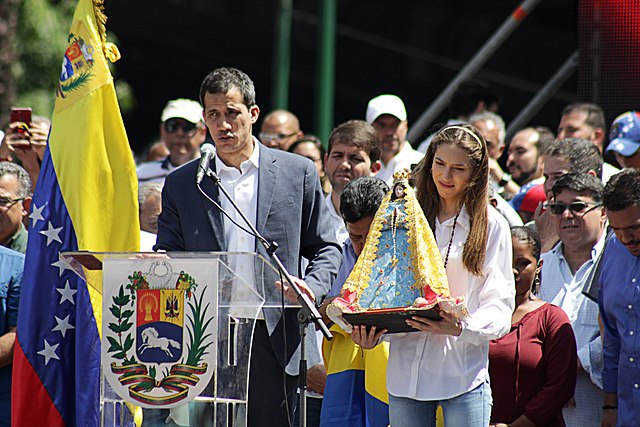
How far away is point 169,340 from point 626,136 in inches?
170

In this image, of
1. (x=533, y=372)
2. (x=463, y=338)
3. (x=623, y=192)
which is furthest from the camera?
(x=623, y=192)

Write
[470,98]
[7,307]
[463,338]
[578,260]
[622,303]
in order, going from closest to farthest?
[463,338], [622,303], [7,307], [578,260], [470,98]

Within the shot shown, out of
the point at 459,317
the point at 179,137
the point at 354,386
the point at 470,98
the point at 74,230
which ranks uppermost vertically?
the point at 470,98

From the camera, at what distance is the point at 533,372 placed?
6039mm

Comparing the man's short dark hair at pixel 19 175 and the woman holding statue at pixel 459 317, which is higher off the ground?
the man's short dark hair at pixel 19 175

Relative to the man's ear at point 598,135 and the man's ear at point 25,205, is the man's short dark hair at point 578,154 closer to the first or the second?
the man's ear at point 598,135

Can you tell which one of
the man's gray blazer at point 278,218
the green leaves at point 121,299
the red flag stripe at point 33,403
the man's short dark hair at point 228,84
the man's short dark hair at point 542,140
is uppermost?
the man's short dark hair at point 542,140

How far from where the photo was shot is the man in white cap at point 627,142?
7.96 meters

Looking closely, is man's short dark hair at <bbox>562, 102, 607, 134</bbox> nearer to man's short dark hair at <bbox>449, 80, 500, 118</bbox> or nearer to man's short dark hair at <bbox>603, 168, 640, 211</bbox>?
man's short dark hair at <bbox>449, 80, 500, 118</bbox>

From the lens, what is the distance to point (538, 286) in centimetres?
669

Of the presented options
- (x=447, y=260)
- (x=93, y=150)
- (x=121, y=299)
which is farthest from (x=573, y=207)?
(x=121, y=299)

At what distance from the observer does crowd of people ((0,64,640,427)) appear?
5129mm

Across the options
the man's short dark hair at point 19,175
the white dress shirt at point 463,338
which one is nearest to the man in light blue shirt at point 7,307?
the man's short dark hair at point 19,175

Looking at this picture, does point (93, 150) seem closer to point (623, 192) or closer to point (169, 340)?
point (169, 340)
